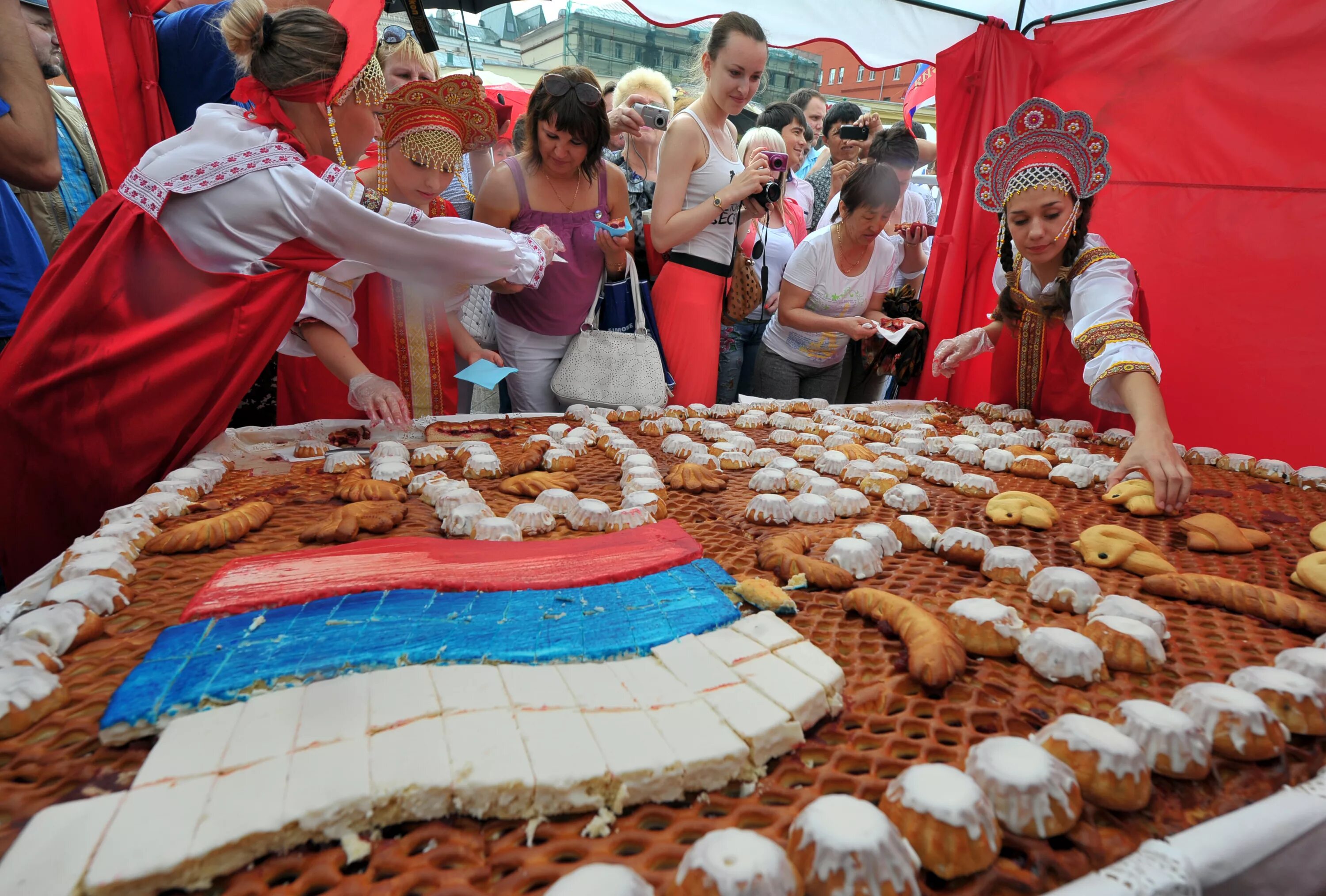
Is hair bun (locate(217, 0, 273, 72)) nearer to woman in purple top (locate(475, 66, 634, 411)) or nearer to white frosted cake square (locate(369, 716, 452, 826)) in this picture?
woman in purple top (locate(475, 66, 634, 411))

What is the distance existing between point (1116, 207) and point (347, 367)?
4134mm

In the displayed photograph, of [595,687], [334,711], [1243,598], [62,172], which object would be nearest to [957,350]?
[1243,598]

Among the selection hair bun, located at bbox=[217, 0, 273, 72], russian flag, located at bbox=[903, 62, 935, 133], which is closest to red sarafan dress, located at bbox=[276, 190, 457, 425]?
hair bun, located at bbox=[217, 0, 273, 72]

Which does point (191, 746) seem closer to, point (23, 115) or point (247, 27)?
point (23, 115)

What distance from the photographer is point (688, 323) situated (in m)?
3.31

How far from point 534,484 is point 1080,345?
1.76 metres

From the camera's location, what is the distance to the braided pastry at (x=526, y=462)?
1.79m

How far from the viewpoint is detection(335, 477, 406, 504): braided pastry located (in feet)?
5.06

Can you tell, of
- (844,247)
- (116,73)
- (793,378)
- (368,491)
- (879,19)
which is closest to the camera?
(368,491)

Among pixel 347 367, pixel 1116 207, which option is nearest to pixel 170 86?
pixel 347 367

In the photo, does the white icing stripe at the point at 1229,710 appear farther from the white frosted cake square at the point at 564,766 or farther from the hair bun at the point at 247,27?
the hair bun at the point at 247,27

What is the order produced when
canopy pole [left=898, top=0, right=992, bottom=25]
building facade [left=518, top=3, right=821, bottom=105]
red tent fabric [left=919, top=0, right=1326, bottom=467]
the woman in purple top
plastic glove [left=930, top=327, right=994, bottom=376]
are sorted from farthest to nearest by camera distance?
building facade [left=518, top=3, right=821, bottom=105] < canopy pole [left=898, top=0, right=992, bottom=25] < red tent fabric [left=919, top=0, right=1326, bottom=467] < plastic glove [left=930, top=327, right=994, bottom=376] < the woman in purple top

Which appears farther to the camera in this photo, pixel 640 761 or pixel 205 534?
pixel 205 534

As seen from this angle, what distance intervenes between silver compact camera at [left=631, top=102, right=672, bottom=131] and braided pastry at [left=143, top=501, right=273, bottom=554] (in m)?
2.68
